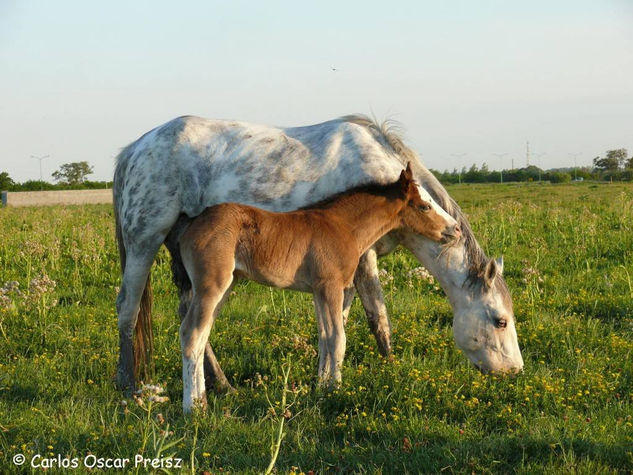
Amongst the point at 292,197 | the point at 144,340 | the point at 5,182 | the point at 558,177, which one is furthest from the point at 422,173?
the point at 5,182

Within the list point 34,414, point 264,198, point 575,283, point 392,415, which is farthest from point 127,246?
point 575,283

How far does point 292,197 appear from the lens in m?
6.08

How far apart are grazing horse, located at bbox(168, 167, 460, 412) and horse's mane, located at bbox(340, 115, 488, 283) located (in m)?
0.28

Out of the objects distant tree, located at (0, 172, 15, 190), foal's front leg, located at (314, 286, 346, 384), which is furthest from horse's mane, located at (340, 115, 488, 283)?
distant tree, located at (0, 172, 15, 190)

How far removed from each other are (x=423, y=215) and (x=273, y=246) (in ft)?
4.66

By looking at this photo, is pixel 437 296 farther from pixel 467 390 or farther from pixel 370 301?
pixel 467 390

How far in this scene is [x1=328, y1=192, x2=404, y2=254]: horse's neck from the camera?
19.0 ft

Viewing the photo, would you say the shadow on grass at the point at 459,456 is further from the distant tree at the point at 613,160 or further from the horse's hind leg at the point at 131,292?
the distant tree at the point at 613,160

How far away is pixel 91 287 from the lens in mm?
9453

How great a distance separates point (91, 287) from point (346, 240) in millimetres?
5177

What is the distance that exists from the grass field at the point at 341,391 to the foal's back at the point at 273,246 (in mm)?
883

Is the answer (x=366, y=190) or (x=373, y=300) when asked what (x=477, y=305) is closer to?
(x=373, y=300)

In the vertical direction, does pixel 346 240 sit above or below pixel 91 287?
above

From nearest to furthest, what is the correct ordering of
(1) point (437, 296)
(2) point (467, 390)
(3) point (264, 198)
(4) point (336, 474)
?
(4) point (336, 474) < (2) point (467, 390) < (3) point (264, 198) < (1) point (437, 296)
